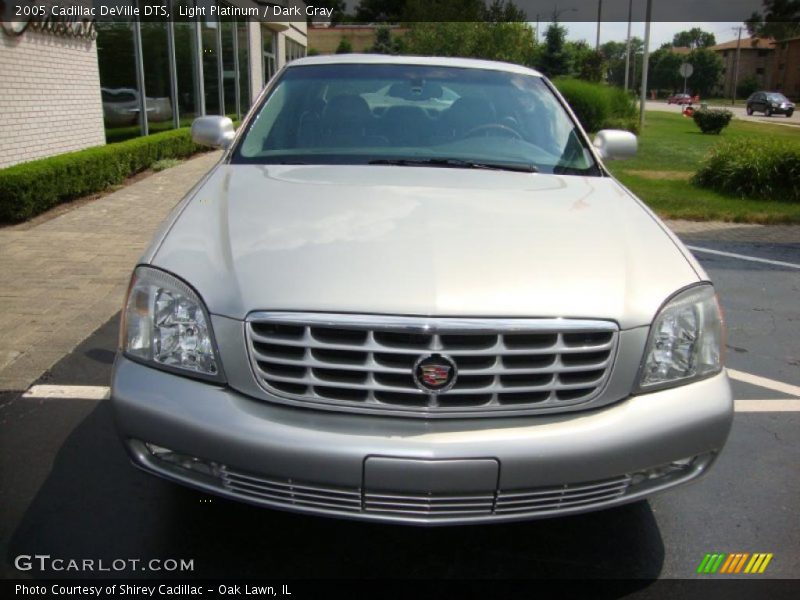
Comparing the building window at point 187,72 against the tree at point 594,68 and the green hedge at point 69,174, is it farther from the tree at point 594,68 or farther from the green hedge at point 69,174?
the tree at point 594,68

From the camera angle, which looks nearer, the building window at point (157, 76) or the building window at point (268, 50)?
the building window at point (157, 76)

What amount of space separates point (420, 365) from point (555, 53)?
4597 cm

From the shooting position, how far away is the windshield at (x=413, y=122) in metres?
3.53

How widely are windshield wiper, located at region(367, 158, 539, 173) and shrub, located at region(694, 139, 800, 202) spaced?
9361 mm

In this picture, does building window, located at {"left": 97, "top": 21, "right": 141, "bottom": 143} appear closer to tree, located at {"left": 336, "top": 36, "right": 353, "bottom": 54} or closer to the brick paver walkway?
the brick paver walkway

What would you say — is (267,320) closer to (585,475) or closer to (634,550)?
(585,475)

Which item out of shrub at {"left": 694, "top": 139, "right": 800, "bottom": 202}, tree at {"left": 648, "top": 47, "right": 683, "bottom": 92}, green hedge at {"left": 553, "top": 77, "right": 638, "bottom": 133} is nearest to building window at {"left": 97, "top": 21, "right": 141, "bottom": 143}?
shrub at {"left": 694, "top": 139, "right": 800, "bottom": 202}

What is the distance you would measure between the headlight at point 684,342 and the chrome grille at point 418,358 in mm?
194

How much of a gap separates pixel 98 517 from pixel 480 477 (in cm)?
153

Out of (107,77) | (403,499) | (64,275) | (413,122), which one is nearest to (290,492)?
(403,499)

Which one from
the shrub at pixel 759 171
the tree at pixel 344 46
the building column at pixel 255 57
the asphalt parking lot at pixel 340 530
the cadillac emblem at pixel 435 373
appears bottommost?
the asphalt parking lot at pixel 340 530

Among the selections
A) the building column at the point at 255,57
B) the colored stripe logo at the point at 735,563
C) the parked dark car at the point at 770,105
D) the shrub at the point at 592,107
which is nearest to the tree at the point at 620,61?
the parked dark car at the point at 770,105

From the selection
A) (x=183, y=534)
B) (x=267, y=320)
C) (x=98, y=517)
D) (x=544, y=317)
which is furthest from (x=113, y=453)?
(x=544, y=317)

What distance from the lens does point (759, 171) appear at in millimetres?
11516
